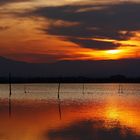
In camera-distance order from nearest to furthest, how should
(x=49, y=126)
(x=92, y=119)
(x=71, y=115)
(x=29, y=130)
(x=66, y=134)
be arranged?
(x=66, y=134)
(x=29, y=130)
(x=49, y=126)
(x=92, y=119)
(x=71, y=115)

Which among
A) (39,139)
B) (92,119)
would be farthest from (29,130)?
(92,119)

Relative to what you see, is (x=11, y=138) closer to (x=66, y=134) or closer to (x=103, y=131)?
(x=66, y=134)

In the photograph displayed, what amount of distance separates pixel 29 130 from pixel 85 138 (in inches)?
193

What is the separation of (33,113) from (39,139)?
1959 cm

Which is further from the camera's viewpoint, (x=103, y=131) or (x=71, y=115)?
(x=71, y=115)

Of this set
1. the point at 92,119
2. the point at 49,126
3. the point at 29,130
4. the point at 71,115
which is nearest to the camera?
the point at 29,130

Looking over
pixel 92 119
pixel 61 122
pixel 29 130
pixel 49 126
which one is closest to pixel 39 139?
pixel 29 130

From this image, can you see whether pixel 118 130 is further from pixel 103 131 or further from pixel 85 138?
pixel 85 138

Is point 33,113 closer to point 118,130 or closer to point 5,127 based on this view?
point 5,127

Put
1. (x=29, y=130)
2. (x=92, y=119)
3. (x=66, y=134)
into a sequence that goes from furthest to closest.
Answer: (x=92, y=119) → (x=29, y=130) → (x=66, y=134)

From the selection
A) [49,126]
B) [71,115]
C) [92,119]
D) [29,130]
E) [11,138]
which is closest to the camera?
[11,138]

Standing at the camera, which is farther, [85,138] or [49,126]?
[49,126]

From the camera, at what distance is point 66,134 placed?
2848cm

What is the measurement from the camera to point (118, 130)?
3006 centimetres
